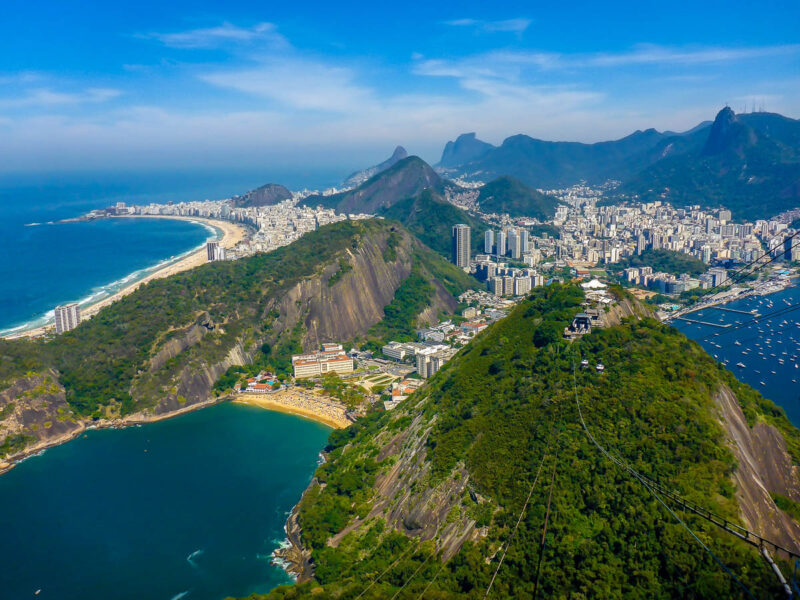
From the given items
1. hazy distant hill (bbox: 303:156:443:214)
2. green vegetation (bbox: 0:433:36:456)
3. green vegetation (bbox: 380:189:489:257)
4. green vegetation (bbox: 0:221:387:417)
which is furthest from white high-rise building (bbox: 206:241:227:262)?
hazy distant hill (bbox: 303:156:443:214)

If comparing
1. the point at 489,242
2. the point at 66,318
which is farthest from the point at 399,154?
the point at 66,318

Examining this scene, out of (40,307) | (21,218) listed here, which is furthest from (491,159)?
(40,307)

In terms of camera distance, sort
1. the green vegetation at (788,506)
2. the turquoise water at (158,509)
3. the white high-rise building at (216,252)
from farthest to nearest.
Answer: the white high-rise building at (216,252) < the turquoise water at (158,509) < the green vegetation at (788,506)

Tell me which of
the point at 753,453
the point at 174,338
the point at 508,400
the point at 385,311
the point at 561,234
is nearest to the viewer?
the point at 753,453

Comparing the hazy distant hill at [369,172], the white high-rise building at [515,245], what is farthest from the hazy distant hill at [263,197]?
the white high-rise building at [515,245]

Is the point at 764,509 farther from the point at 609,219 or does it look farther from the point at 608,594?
the point at 609,219

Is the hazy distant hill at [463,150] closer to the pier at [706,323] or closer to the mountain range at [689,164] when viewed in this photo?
the mountain range at [689,164]

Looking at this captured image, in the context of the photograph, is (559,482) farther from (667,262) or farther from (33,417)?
(667,262)
